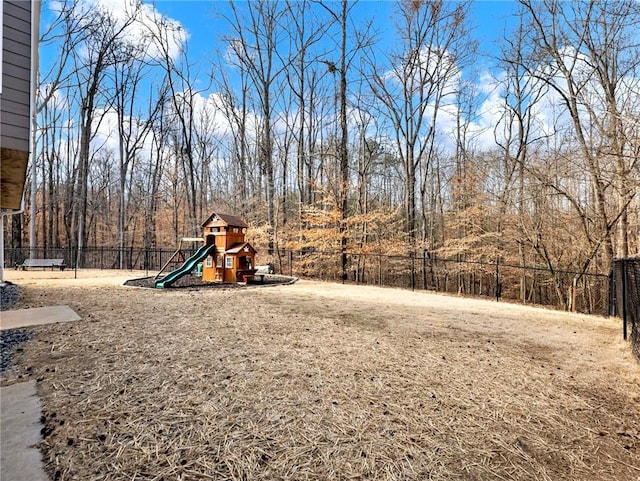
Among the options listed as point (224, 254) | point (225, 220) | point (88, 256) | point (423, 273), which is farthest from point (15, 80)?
point (88, 256)

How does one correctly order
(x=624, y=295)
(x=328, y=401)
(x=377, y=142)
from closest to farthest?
(x=328, y=401) < (x=624, y=295) < (x=377, y=142)

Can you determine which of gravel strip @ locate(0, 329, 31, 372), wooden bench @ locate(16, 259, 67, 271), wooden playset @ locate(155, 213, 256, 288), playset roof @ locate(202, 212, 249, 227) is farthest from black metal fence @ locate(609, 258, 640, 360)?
wooden bench @ locate(16, 259, 67, 271)

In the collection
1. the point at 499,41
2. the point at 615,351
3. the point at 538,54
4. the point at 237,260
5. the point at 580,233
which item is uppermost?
the point at 499,41

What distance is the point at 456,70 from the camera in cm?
1469

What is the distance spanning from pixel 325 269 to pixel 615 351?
33.4 ft

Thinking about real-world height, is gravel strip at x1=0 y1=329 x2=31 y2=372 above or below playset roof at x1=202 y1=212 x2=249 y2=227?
below

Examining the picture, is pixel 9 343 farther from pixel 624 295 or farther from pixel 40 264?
pixel 40 264

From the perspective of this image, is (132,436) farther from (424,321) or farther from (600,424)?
(424,321)

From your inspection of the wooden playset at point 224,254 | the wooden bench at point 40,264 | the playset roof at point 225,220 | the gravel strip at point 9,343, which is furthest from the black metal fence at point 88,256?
the gravel strip at point 9,343

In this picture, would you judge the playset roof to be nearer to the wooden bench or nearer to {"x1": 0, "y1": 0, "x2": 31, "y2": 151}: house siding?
{"x1": 0, "y1": 0, "x2": 31, "y2": 151}: house siding

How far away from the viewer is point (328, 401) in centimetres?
237

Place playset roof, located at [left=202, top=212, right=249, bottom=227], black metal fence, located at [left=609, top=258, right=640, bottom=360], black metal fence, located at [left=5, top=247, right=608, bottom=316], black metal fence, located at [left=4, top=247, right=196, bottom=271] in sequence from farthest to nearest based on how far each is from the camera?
1. black metal fence, located at [left=4, top=247, right=196, bottom=271]
2. black metal fence, located at [left=5, top=247, right=608, bottom=316]
3. playset roof, located at [left=202, top=212, right=249, bottom=227]
4. black metal fence, located at [left=609, top=258, right=640, bottom=360]

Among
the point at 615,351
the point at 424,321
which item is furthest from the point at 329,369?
the point at 615,351

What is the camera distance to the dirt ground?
1.72 m
